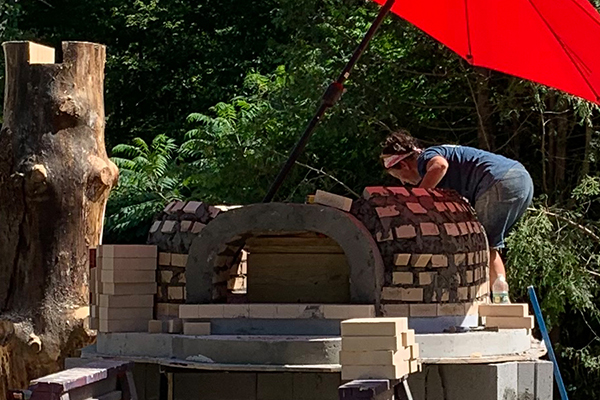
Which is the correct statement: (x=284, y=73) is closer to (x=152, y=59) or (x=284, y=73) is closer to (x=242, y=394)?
(x=152, y=59)

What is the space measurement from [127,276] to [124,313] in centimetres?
18

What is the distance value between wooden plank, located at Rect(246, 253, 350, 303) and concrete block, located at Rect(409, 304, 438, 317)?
0.42 m

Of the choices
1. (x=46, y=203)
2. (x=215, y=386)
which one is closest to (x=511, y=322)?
(x=215, y=386)

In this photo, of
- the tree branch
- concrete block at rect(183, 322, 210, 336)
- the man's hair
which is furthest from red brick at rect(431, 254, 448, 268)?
the tree branch

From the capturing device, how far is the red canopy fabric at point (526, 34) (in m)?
6.58

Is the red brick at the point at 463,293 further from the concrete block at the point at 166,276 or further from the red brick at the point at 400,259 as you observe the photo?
the concrete block at the point at 166,276

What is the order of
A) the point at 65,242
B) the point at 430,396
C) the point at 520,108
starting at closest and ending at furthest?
the point at 430,396
the point at 65,242
the point at 520,108

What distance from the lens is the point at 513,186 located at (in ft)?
22.4

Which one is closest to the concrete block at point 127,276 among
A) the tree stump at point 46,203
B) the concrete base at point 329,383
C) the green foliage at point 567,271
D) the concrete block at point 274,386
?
the concrete base at point 329,383

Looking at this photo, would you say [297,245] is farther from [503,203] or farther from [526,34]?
[526,34]

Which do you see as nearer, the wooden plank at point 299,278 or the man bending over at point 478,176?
the wooden plank at point 299,278

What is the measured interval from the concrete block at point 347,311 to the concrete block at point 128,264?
39.2 inches

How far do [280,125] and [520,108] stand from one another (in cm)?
223

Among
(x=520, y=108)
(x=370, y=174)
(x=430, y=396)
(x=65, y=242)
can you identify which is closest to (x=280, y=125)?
(x=370, y=174)
